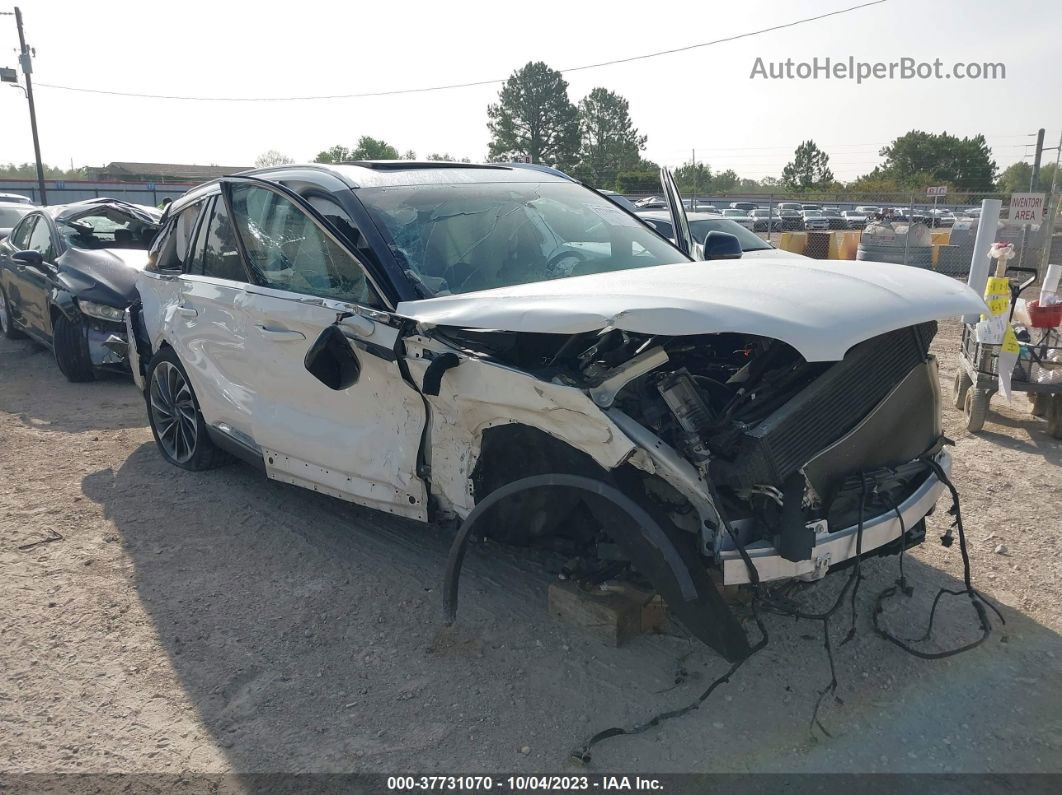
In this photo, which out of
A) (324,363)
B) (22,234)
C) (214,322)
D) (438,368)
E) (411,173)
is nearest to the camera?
(438,368)

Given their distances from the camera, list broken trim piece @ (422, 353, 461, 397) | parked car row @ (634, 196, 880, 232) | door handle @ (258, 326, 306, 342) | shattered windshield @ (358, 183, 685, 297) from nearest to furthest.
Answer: broken trim piece @ (422, 353, 461, 397)
shattered windshield @ (358, 183, 685, 297)
door handle @ (258, 326, 306, 342)
parked car row @ (634, 196, 880, 232)

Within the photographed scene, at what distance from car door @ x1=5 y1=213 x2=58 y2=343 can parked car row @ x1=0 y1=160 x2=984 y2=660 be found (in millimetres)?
4884

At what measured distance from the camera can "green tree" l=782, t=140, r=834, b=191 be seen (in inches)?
2625

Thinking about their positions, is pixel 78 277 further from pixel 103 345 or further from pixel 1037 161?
pixel 1037 161

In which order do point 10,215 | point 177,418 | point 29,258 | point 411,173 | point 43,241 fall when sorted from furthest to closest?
point 10,215, point 43,241, point 29,258, point 177,418, point 411,173

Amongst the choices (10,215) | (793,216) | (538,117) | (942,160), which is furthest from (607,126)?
(10,215)

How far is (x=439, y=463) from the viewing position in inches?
135

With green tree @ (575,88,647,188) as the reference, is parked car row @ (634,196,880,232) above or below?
below

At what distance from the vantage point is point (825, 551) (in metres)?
2.77

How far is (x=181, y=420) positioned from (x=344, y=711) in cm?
312

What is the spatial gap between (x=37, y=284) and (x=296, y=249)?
20.7 feet

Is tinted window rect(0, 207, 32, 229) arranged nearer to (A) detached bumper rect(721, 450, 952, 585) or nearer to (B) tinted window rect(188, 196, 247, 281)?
(B) tinted window rect(188, 196, 247, 281)

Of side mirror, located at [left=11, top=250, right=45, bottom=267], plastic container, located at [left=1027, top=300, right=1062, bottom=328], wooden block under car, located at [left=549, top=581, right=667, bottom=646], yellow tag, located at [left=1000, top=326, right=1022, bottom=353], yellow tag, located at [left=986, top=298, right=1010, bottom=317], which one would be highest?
side mirror, located at [left=11, top=250, right=45, bottom=267]

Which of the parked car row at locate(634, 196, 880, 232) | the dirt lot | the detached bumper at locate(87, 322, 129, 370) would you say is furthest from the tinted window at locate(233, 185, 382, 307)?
the parked car row at locate(634, 196, 880, 232)
